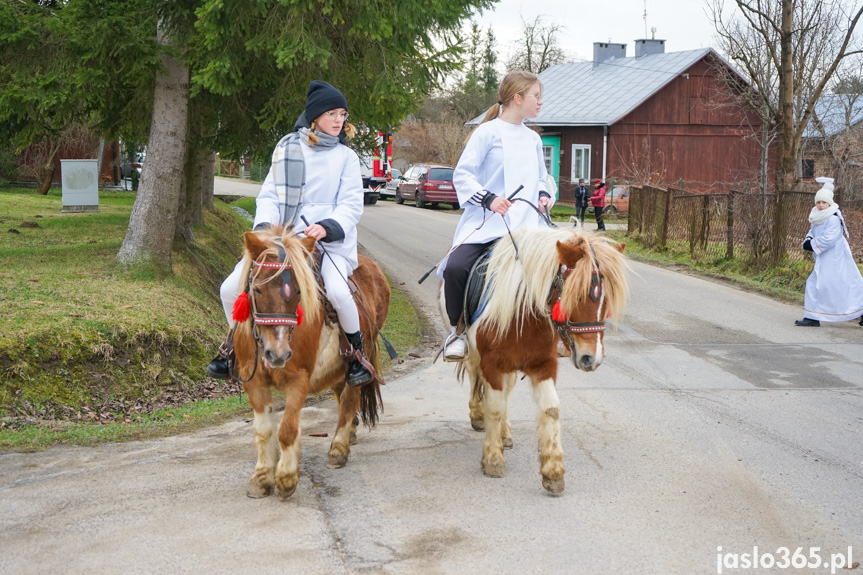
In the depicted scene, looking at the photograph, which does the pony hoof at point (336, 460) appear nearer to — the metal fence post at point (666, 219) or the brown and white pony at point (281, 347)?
the brown and white pony at point (281, 347)

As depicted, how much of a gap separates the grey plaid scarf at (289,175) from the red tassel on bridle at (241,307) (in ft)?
2.74

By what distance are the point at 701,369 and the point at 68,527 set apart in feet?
22.1

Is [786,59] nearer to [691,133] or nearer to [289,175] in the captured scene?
[289,175]

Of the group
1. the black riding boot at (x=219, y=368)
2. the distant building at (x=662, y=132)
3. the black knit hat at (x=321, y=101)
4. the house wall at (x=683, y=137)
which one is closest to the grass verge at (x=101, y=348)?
the black riding boot at (x=219, y=368)

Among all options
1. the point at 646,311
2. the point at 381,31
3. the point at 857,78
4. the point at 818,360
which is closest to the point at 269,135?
the point at 381,31

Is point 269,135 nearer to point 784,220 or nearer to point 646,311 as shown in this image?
point 646,311

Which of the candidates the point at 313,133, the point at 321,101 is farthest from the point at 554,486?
the point at 321,101

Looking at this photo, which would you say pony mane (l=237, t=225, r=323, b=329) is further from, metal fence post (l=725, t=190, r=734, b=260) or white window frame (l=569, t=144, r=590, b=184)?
white window frame (l=569, t=144, r=590, b=184)

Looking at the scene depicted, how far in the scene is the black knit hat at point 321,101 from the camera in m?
5.72

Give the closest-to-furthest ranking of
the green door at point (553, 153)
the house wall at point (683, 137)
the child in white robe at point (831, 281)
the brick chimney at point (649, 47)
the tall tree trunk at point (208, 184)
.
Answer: the child in white robe at point (831, 281), the tall tree trunk at point (208, 184), the house wall at point (683, 137), the green door at point (553, 153), the brick chimney at point (649, 47)

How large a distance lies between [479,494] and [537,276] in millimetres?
1392

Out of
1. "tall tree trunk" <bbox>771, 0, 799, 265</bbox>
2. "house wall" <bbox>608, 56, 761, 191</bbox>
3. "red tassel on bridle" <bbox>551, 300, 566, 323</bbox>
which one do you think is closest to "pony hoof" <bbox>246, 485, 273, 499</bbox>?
"red tassel on bridle" <bbox>551, 300, 566, 323</bbox>

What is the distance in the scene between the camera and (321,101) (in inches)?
225

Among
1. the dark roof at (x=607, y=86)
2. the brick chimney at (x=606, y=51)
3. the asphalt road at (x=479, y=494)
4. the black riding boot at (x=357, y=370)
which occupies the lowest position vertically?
the asphalt road at (x=479, y=494)
